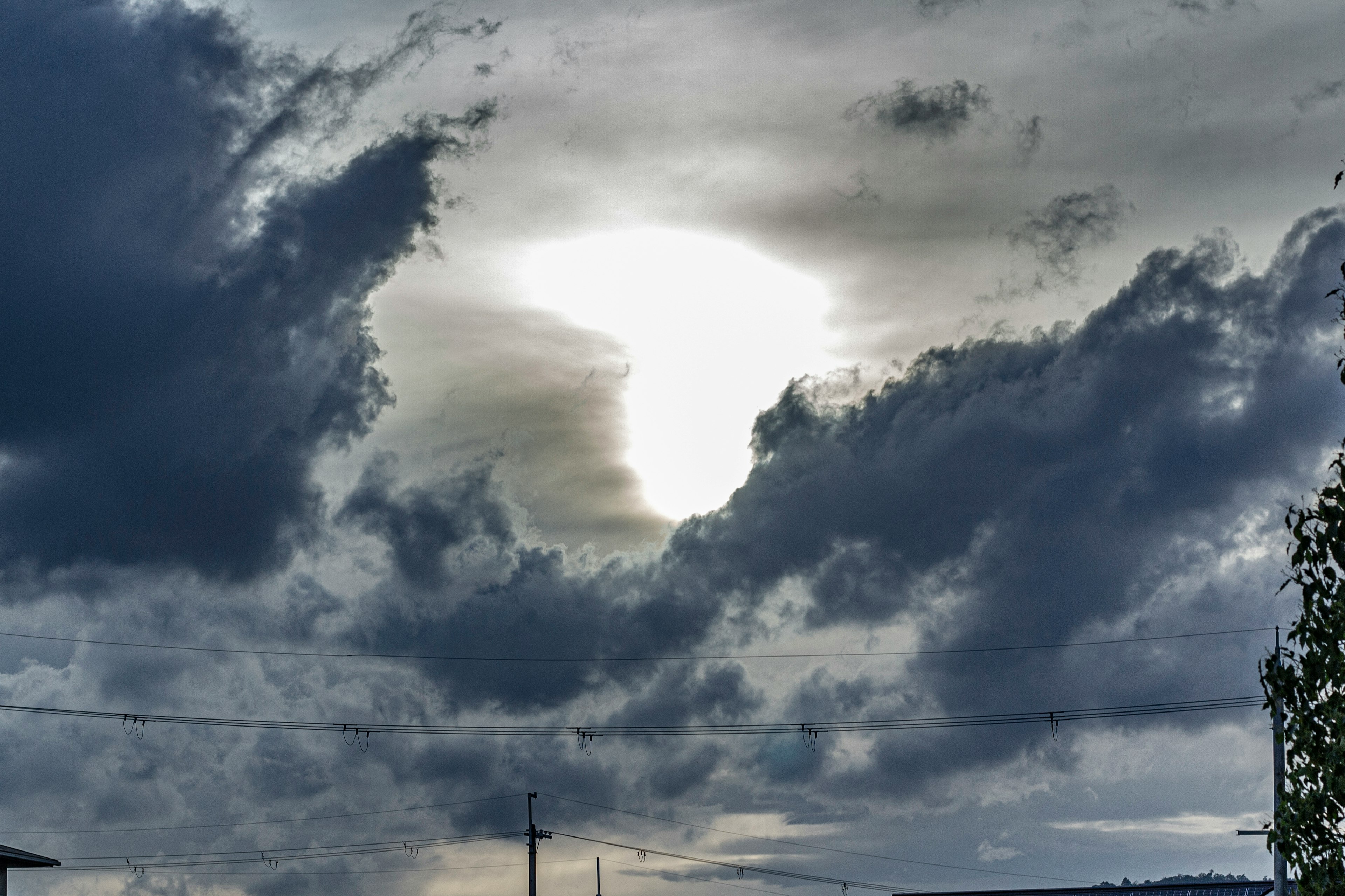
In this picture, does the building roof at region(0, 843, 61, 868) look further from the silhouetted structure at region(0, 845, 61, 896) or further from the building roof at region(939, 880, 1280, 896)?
the building roof at region(939, 880, 1280, 896)

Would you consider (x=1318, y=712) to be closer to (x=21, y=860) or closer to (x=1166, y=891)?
(x=21, y=860)

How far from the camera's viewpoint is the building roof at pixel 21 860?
3753 centimetres

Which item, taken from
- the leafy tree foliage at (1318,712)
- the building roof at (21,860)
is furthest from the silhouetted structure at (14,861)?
the leafy tree foliage at (1318,712)

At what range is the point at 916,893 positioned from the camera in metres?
100

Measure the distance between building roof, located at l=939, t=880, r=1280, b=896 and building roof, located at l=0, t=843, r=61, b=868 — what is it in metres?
55.0

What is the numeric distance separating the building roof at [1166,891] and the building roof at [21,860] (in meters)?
55.0

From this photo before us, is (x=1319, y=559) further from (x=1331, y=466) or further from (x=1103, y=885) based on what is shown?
(x=1103, y=885)

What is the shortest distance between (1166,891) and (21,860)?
209 feet

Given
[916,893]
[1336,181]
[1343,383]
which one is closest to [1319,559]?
[1343,383]

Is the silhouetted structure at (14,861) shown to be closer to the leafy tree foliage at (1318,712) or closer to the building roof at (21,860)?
the building roof at (21,860)

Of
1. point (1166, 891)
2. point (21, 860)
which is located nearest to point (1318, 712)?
point (21, 860)

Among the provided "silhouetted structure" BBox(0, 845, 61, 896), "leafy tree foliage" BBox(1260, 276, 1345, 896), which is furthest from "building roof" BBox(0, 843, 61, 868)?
"leafy tree foliage" BBox(1260, 276, 1345, 896)

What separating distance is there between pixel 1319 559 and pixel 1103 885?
3124 inches

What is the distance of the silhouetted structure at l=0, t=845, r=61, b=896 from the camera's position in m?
37.5
